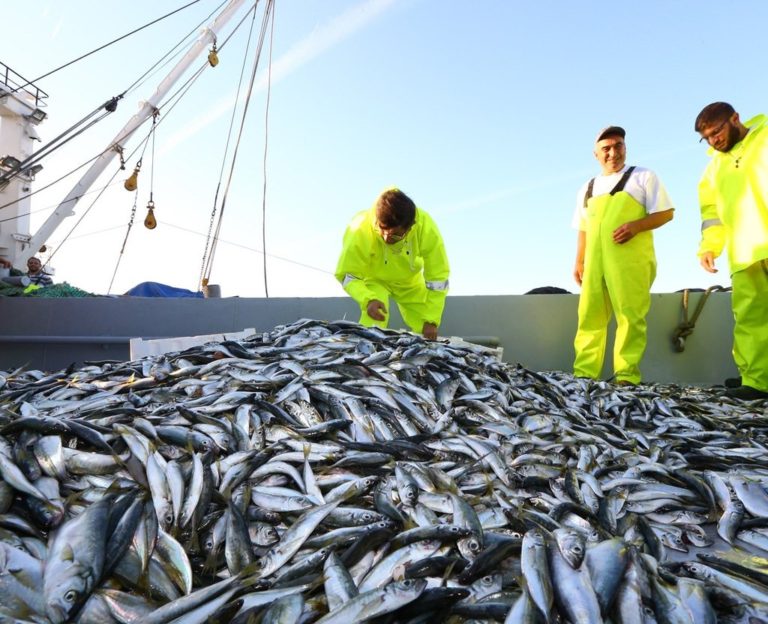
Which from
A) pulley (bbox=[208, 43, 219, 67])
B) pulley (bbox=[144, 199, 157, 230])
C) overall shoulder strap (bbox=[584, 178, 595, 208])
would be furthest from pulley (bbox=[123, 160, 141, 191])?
overall shoulder strap (bbox=[584, 178, 595, 208])

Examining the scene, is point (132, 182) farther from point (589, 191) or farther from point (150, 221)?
point (589, 191)

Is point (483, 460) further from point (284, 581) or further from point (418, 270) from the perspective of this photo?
point (418, 270)

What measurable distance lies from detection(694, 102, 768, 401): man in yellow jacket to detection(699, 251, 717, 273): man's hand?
20cm

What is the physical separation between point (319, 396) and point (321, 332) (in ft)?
4.37

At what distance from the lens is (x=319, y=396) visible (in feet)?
8.75

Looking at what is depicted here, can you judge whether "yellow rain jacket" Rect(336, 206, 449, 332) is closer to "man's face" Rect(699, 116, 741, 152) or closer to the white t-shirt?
the white t-shirt

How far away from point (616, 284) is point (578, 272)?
864 mm

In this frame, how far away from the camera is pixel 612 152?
5.25 metres

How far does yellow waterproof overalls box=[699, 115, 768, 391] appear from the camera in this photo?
4484 millimetres

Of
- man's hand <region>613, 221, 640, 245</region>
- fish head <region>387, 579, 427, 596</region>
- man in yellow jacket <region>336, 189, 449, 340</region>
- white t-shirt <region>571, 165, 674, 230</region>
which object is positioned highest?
white t-shirt <region>571, 165, 674, 230</region>

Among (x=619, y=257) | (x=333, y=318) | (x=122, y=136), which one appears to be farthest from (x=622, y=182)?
(x=122, y=136)

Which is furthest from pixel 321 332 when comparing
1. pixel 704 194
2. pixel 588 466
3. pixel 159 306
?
pixel 704 194

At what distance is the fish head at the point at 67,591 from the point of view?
1.19 m

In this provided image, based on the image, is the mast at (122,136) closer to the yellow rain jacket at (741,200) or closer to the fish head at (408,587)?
the yellow rain jacket at (741,200)
